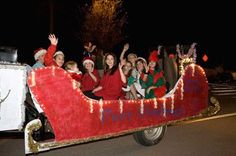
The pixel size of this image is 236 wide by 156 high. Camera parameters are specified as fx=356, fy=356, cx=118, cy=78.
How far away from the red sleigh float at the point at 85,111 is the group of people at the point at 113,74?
14.3 inches

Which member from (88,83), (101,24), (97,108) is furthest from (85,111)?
(101,24)

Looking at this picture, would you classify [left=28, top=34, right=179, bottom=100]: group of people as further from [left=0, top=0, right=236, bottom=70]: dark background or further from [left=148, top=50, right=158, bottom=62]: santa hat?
[left=0, top=0, right=236, bottom=70]: dark background

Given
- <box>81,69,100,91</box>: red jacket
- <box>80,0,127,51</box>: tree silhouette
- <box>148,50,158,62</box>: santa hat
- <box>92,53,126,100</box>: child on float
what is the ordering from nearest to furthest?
<box>92,53,126,100</box>: child on float
<box>81,69,100,91</box>: red jacket
<box>148,50,158,62</box>: santa hat
<box>80,0,127,51</box>: tree silhouette

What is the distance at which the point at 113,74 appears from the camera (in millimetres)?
6055

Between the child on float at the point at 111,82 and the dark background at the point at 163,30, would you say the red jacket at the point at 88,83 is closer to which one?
the child on float at the point at 111,82

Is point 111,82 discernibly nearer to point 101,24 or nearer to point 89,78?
point 89,78

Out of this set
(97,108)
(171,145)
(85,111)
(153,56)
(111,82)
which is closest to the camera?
(85,111)

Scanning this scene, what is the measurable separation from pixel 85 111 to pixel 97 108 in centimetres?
24

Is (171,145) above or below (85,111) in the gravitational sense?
below

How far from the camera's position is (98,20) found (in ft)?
89.9

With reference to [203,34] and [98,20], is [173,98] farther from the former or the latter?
[203,34]

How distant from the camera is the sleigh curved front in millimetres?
4625

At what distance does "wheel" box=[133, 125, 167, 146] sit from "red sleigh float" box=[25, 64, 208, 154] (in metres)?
0.52

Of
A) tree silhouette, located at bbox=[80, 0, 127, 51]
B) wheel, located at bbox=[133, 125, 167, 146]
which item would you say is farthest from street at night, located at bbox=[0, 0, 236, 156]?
tree silhouette, located at bbox=[80, 0, 127, 51]
